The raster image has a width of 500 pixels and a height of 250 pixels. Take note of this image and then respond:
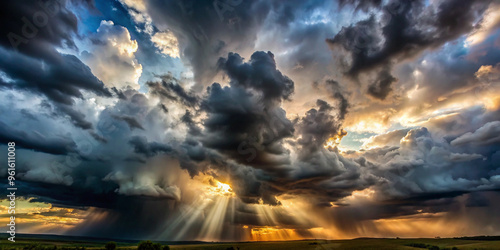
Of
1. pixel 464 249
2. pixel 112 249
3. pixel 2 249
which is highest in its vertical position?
pixel 2 249

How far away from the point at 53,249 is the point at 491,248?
357021 millimetres

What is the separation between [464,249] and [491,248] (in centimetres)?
1726

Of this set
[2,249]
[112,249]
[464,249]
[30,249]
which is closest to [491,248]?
[464,249]

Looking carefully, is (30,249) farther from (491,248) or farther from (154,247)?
(491,248)

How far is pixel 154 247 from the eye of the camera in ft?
459

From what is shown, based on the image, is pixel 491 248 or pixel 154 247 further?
pixel 491 248

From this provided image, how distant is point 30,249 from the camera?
187250 millimetres

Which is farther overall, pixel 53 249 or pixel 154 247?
pixel 53 249

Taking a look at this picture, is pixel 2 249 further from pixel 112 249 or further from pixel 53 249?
pixel 112 249

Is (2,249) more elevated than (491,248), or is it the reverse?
(2,249)

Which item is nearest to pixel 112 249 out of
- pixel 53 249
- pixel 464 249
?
pixel 53 249

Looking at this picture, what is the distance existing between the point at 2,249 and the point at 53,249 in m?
41.1

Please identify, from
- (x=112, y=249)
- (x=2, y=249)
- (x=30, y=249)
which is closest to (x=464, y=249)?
(x=112, y=249)

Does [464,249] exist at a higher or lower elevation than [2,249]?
lower
